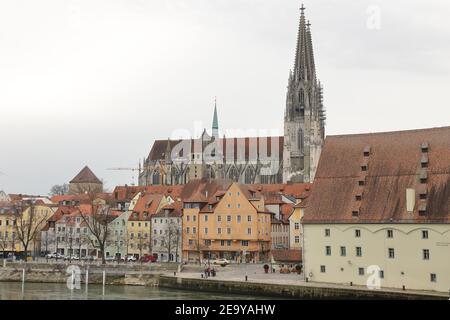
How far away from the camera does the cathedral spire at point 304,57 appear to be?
160875mm

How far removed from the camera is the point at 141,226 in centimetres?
9312

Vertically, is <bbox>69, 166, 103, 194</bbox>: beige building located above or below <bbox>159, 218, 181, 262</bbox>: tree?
above

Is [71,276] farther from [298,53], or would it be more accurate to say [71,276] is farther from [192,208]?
[298,53]

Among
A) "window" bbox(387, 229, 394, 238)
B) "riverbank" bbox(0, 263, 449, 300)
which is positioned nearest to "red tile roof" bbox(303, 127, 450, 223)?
"window" bbox(387, 229, 394, 238)

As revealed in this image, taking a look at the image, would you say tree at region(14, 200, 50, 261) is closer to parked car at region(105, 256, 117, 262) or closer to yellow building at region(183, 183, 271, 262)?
parked car at region(105, 256, 117, 262)

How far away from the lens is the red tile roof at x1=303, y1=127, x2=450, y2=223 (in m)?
52.4

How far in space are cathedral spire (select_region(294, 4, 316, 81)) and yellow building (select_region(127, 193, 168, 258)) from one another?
2906 inches

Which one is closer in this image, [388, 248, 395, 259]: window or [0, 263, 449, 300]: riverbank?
[0, 263, 449, 300]: riverbank

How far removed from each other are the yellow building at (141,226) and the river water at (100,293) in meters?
23.1

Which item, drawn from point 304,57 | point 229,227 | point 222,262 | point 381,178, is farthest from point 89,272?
point 304,57

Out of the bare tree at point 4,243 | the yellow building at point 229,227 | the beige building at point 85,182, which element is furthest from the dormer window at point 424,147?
the beige building at point 85,182

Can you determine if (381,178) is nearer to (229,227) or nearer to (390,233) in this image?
(390,233)

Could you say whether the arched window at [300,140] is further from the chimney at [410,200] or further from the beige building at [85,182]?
the chimney at [410,200]

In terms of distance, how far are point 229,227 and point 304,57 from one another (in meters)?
85.4
